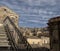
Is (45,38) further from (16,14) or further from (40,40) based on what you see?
(16,14)

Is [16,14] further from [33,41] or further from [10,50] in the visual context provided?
[10,50]

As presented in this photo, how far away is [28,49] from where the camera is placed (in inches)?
645

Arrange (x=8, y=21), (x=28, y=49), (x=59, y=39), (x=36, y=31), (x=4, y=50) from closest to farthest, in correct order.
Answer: (x=59, y=39), (x=4, y=50), (x=28, y=49), (x=8, y=21), (x=36, y=31)

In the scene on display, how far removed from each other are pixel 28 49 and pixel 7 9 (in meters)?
23.1

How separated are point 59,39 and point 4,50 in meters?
4.34

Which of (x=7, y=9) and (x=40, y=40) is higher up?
(x=7, y=9)

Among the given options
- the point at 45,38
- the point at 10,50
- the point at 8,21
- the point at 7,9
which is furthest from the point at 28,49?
the point at 7,9

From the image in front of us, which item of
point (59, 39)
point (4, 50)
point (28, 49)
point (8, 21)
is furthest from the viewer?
point (8, 21)

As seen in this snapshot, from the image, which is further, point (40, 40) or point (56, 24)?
point (40, 40)

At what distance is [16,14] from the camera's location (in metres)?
39.3

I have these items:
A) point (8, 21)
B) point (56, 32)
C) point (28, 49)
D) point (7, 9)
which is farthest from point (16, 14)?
point (56, 32)

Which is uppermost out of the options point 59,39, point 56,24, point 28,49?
point 56,24

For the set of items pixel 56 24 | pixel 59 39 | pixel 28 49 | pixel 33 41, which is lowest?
pixel 33 41

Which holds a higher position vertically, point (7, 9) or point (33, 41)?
point (7, 9)
